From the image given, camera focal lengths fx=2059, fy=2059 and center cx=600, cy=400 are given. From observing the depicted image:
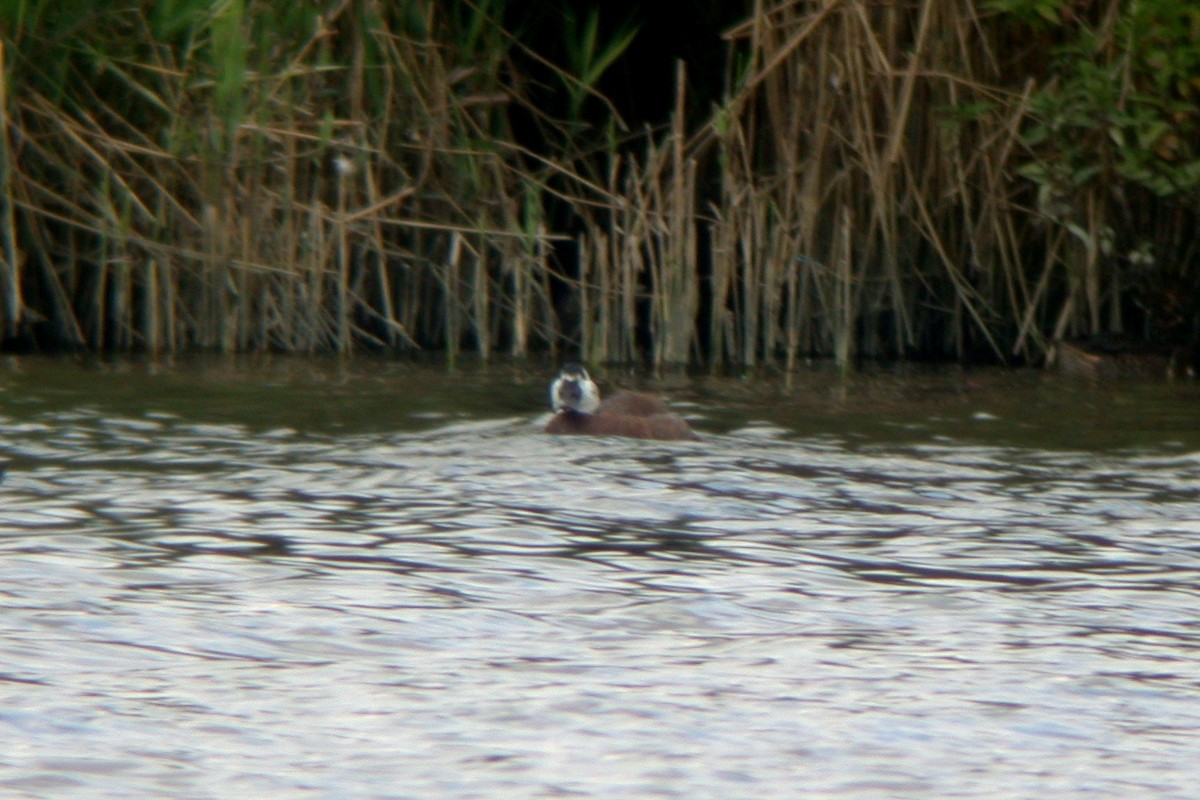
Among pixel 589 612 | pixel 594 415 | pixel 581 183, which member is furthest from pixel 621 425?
pixel 581 183

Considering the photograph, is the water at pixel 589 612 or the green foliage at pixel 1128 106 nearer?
the water at pixel 589 612

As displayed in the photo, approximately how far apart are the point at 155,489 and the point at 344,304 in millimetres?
4281

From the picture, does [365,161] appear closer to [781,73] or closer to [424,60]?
[424,60]

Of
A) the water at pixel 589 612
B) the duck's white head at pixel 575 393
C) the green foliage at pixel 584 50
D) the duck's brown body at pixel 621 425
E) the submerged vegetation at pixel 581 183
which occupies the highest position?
the green foliage at pixel 584 50

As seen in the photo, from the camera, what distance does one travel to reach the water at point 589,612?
10.5 feet

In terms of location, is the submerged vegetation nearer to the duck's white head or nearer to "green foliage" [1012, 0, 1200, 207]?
"green foliage" [1012, 0, 1200, 207]

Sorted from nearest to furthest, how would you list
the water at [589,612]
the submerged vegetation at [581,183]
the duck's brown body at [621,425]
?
1. the water at [589,612]
2. the duck's brown body at [621,425]
3. the submerged vegetation at [581,183]

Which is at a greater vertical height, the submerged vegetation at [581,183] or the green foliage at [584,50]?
the green foliage at [584,50]

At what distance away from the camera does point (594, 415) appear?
7.15m

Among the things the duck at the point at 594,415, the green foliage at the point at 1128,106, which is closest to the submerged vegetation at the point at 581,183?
the green foliage at the point at 1128,106

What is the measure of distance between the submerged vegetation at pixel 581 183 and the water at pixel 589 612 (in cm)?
269

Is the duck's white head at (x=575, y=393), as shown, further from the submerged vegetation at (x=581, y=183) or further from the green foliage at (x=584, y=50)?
the green foliage at (x=584, y=50)

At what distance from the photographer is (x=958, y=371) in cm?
994

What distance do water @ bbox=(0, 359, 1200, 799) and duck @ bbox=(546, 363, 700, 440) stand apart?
0.47 feet
